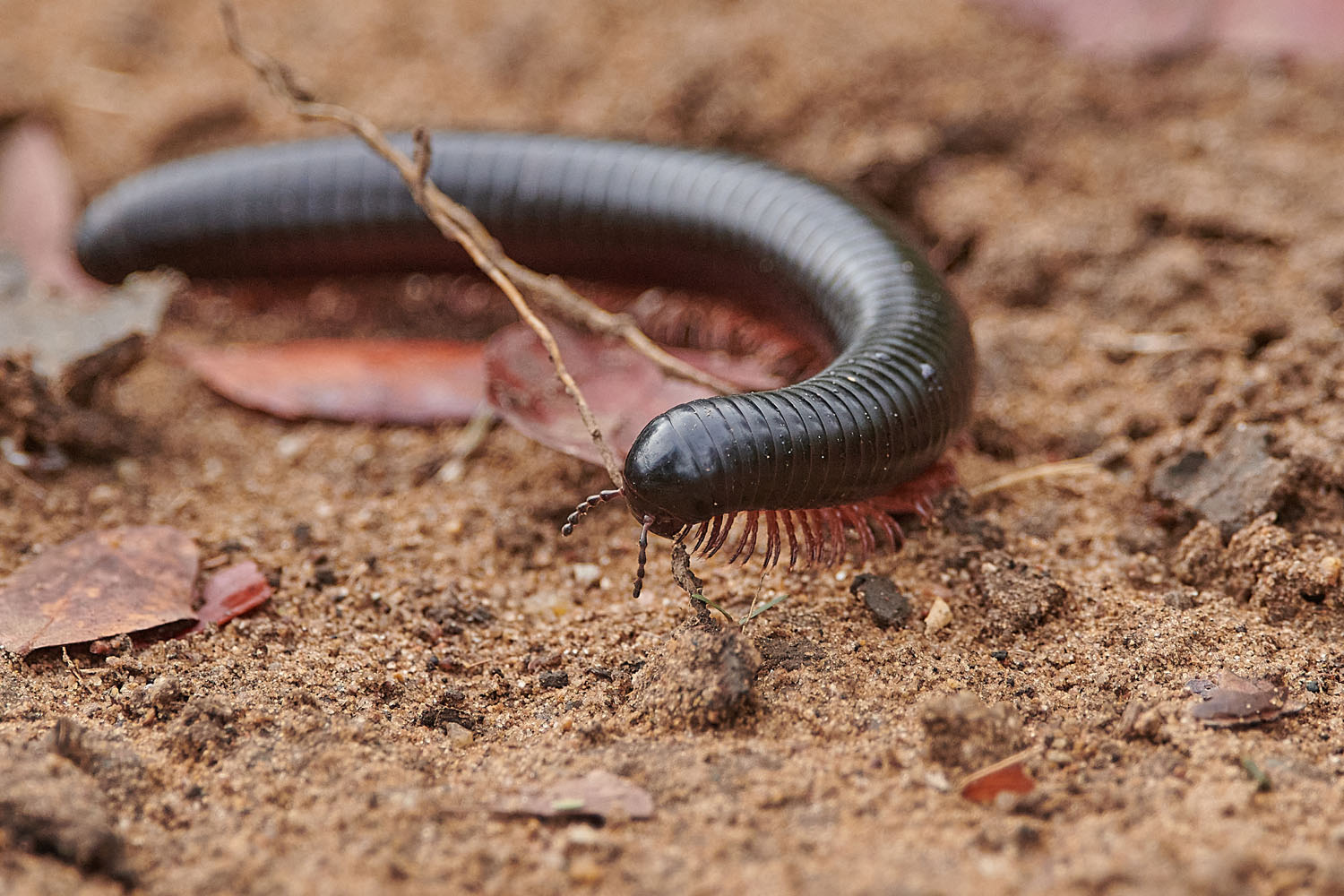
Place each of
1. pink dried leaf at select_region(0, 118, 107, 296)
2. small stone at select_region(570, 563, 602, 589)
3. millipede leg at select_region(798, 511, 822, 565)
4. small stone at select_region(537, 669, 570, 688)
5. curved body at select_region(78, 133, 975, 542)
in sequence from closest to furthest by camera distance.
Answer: small stone at select_region(537, 669, 570, 688) → curved body at select_region(78, 133, 975, 542) → millipede leg at select_region(798, 511, 822, 565) → small stone at select_region(570, 563, 602, 589) → pink dried leaf at select_region(0, 118, 107, 296)

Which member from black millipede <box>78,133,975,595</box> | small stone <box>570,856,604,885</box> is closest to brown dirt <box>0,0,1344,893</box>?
small stone <box>570,856,604,885</box>

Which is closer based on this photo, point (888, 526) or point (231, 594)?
point (231, 594)

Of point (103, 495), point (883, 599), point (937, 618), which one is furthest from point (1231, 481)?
point (103, 495)

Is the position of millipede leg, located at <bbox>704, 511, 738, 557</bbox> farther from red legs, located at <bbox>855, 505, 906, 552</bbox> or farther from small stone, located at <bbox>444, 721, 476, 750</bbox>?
small stone, located at <bbox>444, 721, 476, 750</bbox>

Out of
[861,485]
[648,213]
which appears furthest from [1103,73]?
[861,485]

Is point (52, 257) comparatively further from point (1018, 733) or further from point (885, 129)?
point (1018, 733)

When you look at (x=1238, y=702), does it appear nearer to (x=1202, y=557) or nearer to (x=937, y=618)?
(x=1202, y=557)

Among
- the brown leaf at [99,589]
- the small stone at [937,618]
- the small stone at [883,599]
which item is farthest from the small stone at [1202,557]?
the brown leaf at [99,589]
